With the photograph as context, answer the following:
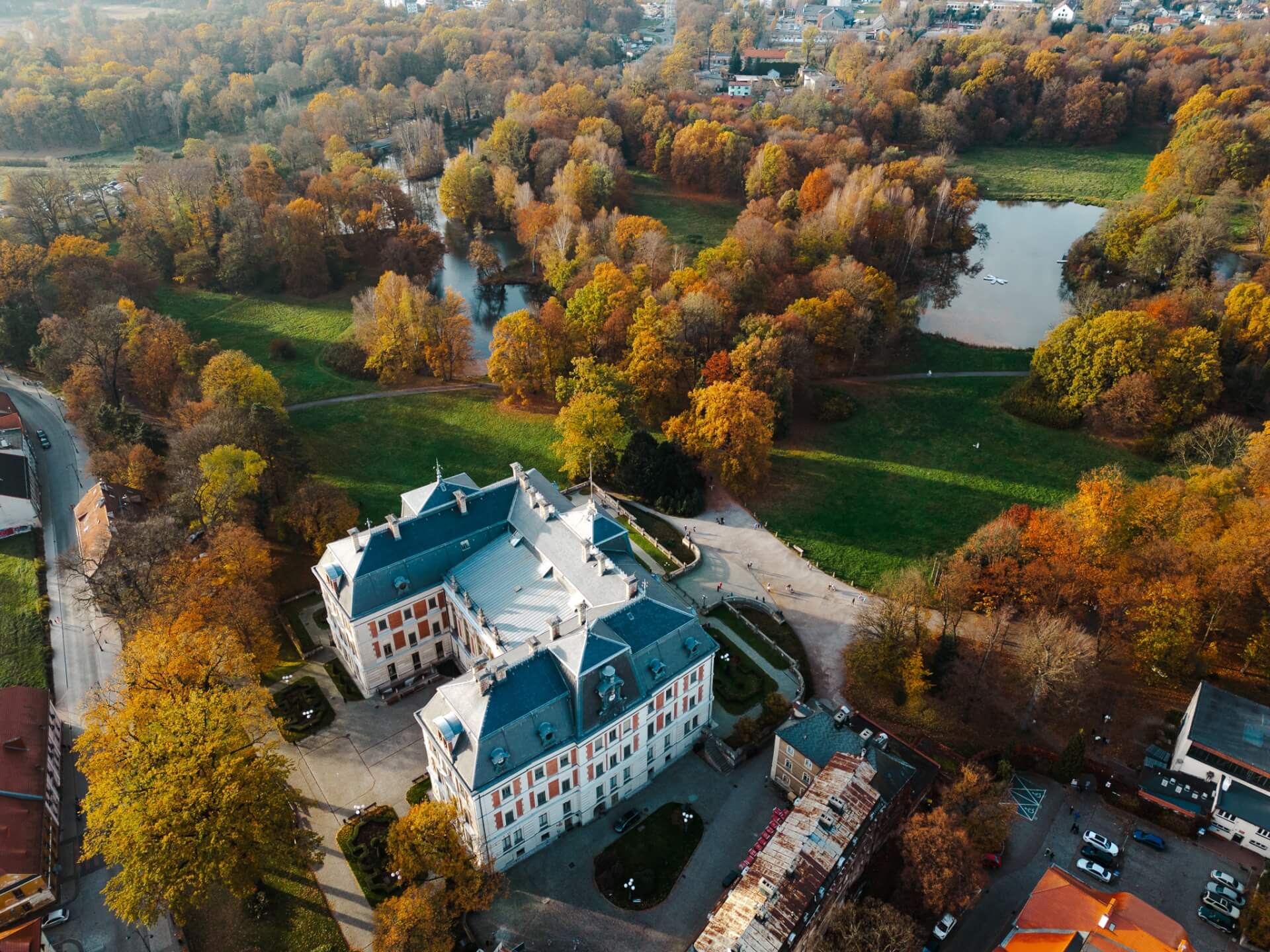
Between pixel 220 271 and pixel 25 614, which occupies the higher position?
pixel 220 271

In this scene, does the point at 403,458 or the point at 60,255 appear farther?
the point at 60,255

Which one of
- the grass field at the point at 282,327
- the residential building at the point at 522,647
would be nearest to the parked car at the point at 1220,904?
the residential building at the point at 522,647

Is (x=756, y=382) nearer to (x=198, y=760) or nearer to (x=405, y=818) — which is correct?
(x=405, y=818)

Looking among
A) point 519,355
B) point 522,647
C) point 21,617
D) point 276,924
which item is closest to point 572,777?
point 522,647

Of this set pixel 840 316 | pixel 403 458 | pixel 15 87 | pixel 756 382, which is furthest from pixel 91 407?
pixel 15 87

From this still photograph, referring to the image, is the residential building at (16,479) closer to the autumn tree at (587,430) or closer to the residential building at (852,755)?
the autumn tree at (587,430)

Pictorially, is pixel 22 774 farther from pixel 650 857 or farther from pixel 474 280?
pixel 474 280

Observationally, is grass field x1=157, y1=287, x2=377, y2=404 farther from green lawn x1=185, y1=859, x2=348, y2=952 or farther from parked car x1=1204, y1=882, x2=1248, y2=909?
parked car x1=1204, y1=882, x2=1248, y2=909
